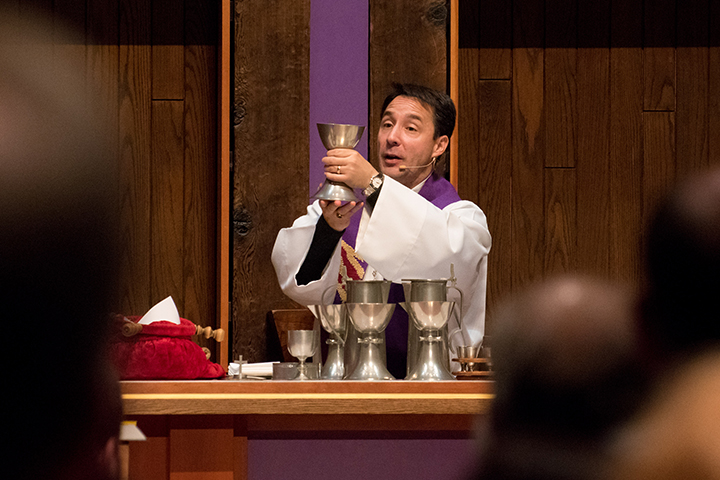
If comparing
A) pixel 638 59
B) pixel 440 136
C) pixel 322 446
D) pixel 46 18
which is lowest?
pixel 322 446

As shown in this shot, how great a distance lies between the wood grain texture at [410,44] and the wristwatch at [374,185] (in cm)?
115

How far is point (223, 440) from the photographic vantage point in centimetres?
108

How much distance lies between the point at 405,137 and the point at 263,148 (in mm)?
830

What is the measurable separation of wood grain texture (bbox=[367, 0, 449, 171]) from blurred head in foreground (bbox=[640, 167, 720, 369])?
102 inches

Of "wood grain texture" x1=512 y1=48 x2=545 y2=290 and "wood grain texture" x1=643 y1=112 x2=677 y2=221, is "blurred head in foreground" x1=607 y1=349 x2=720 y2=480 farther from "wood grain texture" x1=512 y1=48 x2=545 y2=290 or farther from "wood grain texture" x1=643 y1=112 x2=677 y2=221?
"wood grain texture" x1=643 y1=112 x2=677 y2=221

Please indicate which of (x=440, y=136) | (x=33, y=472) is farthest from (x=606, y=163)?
(x=33, y=472)

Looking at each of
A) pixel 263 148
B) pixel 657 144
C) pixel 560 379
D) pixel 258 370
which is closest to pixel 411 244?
pixel 258 370

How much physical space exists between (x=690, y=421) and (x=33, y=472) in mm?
288

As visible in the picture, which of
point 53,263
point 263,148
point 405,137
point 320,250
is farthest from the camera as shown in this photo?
point 263,148

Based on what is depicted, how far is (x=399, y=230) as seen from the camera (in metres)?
1.85

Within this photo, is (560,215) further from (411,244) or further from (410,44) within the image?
(411,244)

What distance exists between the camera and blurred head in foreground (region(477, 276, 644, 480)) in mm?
369

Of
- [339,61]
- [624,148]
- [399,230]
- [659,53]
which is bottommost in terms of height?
[399,230]

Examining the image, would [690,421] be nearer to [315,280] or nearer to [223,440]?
[223,440]
